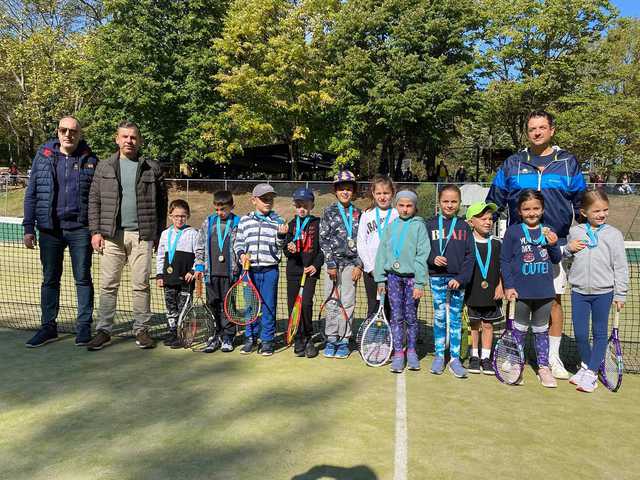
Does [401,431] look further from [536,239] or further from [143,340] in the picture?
[143,340]

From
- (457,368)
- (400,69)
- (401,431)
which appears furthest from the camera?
(400,69)

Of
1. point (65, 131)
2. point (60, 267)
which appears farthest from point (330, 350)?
point (65, 131)

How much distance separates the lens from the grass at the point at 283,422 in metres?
3.36

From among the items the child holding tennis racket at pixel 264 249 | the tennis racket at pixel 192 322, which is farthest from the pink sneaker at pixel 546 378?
the tennis racket at pixel 192 322

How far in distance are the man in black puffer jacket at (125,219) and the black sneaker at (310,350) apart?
1.74 m

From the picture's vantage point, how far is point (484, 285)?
5.18 m

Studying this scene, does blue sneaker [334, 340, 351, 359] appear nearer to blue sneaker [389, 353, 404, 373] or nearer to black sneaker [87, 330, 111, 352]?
blue sneaker [389, 353, 404, 373]

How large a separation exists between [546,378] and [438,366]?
98 cm

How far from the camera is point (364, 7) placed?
30.6 metres

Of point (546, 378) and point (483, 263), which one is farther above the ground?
point (483, 263)

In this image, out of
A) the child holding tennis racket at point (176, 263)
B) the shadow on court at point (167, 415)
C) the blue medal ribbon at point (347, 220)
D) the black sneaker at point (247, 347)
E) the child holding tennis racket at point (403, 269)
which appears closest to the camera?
the shadow on court at point (167, 415)

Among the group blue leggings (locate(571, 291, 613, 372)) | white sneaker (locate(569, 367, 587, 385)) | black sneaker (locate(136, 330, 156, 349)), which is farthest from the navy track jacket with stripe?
black sneaker (locate(136, 330, 156, 349))

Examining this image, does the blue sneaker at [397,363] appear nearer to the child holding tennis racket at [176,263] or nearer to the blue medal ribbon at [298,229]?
the blue medal ribbon at [298,229]

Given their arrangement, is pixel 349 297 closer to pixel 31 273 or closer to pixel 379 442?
pixel 379 442
